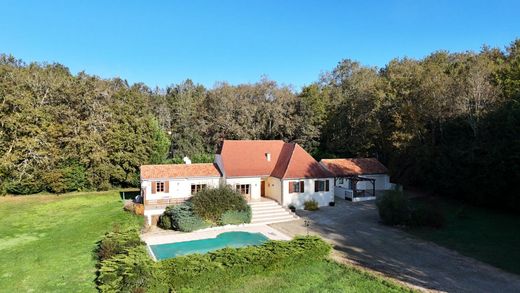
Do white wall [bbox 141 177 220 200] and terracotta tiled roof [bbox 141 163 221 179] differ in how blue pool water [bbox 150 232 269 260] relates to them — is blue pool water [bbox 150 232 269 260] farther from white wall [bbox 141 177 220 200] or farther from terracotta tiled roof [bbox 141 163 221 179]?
terracotta tiled roof [bbox 141 163 221 179]

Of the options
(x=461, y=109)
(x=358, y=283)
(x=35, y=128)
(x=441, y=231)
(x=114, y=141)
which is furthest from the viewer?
(x=114, y=141)

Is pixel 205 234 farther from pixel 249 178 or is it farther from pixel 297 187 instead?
pixel 297 187

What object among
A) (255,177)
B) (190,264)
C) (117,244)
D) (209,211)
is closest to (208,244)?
(209,211)

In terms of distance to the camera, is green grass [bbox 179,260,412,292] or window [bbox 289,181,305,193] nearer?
green grass [bbox 179,260,412,292]

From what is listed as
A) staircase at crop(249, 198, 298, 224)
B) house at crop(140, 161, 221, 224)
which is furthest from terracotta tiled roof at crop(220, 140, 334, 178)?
staircase at crop(249, 198, 298, 224)

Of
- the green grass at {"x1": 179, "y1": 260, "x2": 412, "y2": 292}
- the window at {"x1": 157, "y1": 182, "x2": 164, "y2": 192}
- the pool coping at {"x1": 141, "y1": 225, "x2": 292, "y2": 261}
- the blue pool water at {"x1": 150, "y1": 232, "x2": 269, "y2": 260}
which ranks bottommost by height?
the green grass at {"x1": 179, "y1": 260, "x2": 412, "y2": 292}

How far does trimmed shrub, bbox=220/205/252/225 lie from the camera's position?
2284cm

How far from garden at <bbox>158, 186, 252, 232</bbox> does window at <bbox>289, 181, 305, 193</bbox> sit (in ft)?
15.8

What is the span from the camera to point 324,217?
968 inches

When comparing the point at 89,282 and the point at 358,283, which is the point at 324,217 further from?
the point at 89,282

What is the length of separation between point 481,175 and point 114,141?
3529 cm

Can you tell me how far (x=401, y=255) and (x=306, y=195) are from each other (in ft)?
37.1

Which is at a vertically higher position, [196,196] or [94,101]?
[94,101]

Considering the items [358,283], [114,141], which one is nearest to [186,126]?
[114,141]
